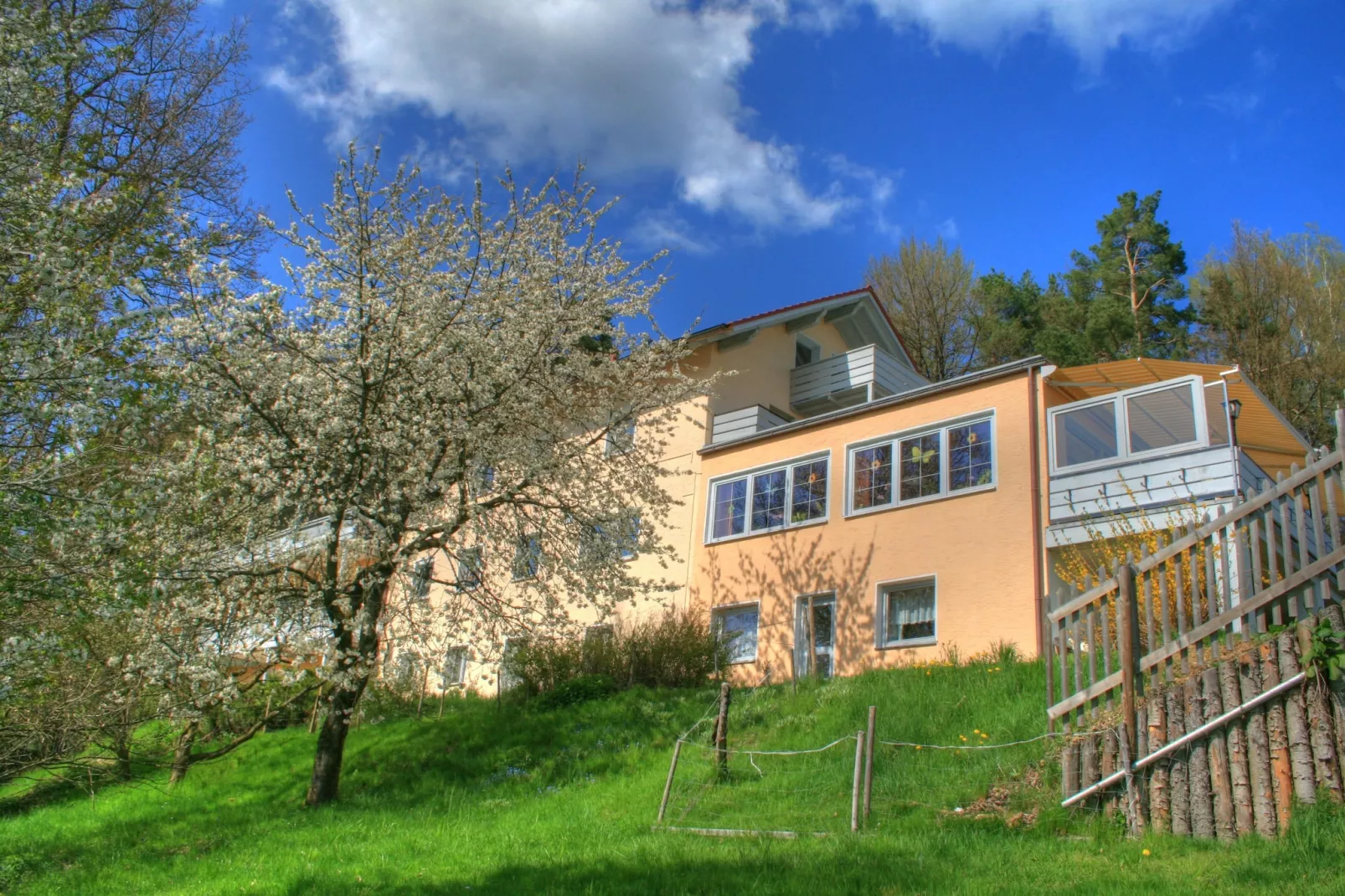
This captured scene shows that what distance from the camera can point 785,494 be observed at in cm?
1870

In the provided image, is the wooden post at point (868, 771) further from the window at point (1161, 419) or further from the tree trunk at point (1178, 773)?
the window at point (1161, 419)

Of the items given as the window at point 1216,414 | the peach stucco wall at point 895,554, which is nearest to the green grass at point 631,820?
the peach stucco wall at point 895,554

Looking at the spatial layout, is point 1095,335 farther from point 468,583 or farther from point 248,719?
point 248,719

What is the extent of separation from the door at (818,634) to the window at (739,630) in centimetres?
99

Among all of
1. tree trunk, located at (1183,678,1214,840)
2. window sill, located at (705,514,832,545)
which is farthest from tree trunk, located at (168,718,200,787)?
tree trunk, located at (1183,678,1214,840)

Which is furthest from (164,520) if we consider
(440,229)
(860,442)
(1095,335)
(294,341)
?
(1095,335)

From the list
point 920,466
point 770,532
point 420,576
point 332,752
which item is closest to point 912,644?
point 920,466

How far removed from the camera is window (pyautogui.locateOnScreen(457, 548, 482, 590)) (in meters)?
14.5

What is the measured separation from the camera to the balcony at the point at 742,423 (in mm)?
20234

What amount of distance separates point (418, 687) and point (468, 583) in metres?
5.54

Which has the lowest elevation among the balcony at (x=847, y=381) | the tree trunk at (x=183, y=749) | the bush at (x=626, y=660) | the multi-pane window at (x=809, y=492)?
the tree trunk at (x=183, y=749)

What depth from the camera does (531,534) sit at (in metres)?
16.1

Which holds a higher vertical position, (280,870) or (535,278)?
(535,278)

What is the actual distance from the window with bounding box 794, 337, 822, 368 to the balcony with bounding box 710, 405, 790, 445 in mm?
3180
